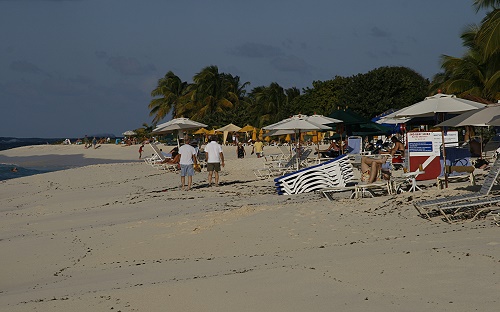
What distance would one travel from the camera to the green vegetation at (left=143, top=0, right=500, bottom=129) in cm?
4483

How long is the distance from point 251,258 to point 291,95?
187 ft

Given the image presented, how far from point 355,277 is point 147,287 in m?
1.84

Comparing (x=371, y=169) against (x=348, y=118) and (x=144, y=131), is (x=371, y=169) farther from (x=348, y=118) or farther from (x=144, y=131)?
(x=144, y=131)

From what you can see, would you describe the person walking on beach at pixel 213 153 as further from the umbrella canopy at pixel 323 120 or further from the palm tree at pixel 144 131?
the palm tree at pixel 144 131

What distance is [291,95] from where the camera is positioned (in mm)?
63406

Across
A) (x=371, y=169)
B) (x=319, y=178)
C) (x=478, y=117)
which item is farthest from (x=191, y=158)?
(x=478, y=117)

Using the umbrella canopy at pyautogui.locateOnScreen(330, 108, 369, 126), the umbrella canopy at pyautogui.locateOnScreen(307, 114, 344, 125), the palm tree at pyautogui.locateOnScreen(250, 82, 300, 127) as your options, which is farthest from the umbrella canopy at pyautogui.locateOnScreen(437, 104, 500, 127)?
the palm tree at pyautogui.locateOnScreen(250, 82, 300, 127)

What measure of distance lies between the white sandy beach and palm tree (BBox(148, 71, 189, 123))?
168ft

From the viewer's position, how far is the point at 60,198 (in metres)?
16.8

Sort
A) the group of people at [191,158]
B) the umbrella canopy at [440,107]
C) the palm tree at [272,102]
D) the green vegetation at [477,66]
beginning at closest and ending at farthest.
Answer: the umbrella canopy at [440,107]
the group of people at [191,158]
the green vegetation at [477,66]
the palm tree at [272,102]

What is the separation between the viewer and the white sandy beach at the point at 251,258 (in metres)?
5.25

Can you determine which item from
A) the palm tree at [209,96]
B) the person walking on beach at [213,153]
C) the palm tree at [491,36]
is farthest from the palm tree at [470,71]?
the palm tree at [209,96]

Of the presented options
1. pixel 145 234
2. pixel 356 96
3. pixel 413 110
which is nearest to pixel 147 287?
pixel 145 234

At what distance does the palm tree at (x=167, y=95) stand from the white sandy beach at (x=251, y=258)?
168 feet
